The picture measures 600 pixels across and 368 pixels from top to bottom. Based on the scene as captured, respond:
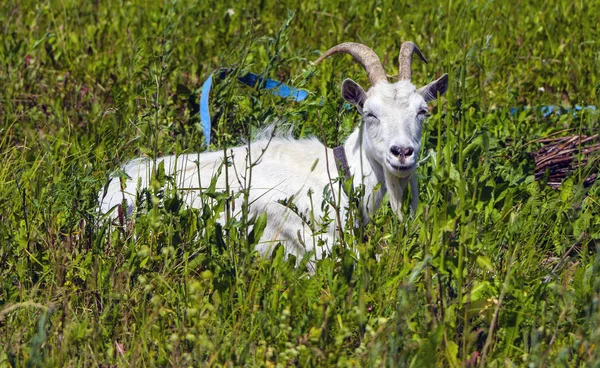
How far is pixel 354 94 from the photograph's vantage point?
5.18m

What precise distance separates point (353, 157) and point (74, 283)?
1728 millimetres

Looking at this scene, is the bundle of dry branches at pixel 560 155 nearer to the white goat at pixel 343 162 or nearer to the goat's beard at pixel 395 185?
the white goat at pixel 343 162

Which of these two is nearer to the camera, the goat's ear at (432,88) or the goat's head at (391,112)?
the goat's head at (391,112)

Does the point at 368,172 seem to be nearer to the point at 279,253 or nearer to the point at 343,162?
the point at 343,162

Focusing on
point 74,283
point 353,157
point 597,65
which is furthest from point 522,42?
point 74,283

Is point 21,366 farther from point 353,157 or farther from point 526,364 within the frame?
point 353,157

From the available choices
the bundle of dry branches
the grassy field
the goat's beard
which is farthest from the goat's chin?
the bundle of dry branches

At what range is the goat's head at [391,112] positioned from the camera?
4621mm

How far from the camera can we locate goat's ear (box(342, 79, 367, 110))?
5105mm

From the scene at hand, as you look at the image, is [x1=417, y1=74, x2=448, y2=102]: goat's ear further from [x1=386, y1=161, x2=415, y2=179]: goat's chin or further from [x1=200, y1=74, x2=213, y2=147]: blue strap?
[x1=200, y1=74, x2=213, y2=147]: blue strap

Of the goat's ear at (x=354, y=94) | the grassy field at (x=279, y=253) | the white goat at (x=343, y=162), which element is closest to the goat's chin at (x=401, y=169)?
the white goat at (x=343, y=162)

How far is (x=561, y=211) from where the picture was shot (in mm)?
4680

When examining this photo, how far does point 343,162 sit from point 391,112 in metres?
0.42

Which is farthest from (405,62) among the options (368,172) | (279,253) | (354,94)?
(279,253)
